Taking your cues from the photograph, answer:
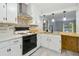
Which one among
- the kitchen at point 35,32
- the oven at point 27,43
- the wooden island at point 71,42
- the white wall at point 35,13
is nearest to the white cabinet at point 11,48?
the kitchen at point 35,32

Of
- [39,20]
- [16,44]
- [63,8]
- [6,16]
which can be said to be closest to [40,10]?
[39,20]

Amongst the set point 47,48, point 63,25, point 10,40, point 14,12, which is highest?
point 14,12

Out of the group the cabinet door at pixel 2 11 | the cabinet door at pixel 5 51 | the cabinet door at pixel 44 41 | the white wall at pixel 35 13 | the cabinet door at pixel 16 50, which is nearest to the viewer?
the cabinet door at pixel 5 51

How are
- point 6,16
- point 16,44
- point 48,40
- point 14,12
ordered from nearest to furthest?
point 16,44
point 6,16
point 14,12
point 48,40

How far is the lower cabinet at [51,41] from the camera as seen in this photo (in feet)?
11.0

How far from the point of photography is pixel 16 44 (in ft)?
7.24

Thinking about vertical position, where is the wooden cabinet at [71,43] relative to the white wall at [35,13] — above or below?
below

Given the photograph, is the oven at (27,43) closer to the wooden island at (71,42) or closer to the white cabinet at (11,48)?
the white cabinet at (11,48)

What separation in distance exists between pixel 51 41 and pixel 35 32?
0.84 m

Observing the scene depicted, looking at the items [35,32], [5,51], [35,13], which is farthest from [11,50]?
[35,13]

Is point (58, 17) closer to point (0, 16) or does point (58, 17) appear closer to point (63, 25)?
point (63, 25)

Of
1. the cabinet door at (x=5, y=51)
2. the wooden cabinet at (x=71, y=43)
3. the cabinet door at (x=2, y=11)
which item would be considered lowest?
the wooden cabinet at (x=71, y=43)

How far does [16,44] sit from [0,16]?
97 cm

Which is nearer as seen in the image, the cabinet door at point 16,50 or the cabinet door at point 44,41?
the cabinet door at point 16,50
